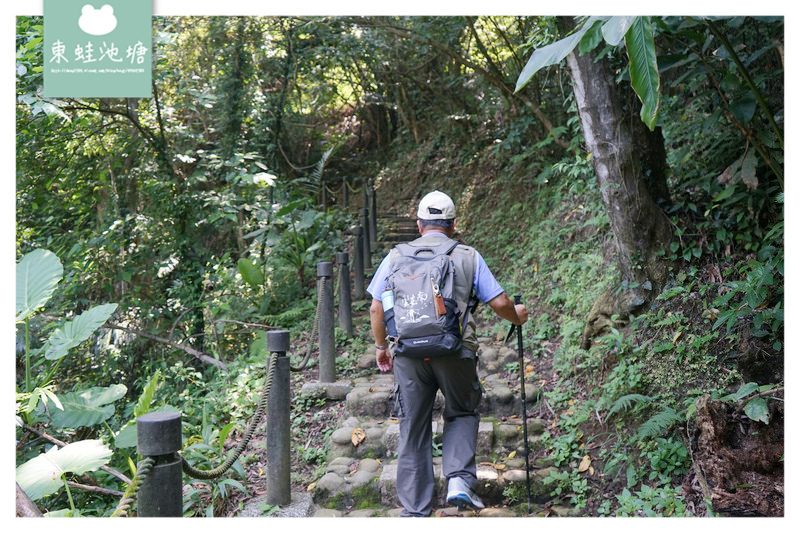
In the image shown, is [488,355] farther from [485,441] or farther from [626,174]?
[626,174]

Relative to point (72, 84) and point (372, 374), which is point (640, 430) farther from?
point (72, 84)

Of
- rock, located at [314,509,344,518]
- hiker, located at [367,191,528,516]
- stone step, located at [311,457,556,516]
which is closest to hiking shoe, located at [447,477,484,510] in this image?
hiker, located at [367,191,528,516]

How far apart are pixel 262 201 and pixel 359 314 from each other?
2360 mm

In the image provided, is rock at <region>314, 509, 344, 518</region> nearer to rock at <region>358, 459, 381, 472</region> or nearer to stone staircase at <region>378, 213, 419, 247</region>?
rock at <region>358, 459, 381, 472</region>

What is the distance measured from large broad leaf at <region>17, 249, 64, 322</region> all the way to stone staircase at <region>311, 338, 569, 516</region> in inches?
85.7

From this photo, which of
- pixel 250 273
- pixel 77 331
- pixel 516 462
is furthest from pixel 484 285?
pixel 250 273

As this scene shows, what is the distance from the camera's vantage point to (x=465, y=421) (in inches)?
132

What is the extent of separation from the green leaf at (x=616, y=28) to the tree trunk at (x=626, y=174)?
2002 millimetres

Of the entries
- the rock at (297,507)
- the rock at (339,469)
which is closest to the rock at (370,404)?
the rock at (339,469)

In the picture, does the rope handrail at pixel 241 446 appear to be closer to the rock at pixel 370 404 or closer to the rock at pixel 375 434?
the rock at pixel 375 434

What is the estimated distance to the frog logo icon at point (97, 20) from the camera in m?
3.18

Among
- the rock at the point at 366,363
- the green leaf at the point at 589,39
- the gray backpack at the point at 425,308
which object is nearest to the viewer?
the green leaf at the point at 589,39

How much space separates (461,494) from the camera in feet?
10.3
